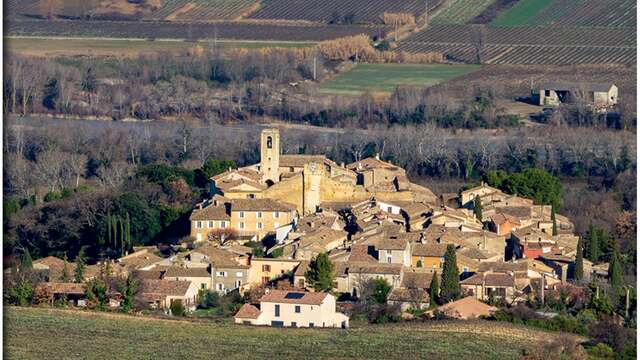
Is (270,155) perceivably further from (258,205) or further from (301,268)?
(301,268)

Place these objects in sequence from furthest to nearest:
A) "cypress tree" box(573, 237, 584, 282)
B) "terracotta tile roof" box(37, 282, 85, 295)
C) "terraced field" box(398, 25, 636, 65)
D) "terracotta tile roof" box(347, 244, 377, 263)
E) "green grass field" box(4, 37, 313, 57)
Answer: "green grass field" box(4, 37, 313, 57) → "terraced field" box(398, 25, 636, 65) → "cypress tree" box(573, 237, 584, 282) → "terracotta tile roof" box(347, 244, 377, 263) → "terracotta tile roof" box(37, 282, 85, 295)

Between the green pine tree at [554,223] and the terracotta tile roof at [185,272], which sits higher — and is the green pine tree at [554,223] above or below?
above

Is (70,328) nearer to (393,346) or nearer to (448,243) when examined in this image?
(393,346)

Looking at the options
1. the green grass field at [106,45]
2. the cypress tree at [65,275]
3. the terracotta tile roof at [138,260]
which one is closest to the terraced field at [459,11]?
the green grass field at [106,45]

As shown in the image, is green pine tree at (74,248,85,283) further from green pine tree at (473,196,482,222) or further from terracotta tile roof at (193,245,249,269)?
green pine tree at (473,196,482,222)

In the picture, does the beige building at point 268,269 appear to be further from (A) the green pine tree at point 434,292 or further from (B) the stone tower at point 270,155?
(B) the stone tower at point 270,155

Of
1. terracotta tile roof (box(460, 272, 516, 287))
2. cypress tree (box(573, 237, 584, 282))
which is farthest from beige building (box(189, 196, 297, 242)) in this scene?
cypress tree (box(573, 237, 584, 282))
